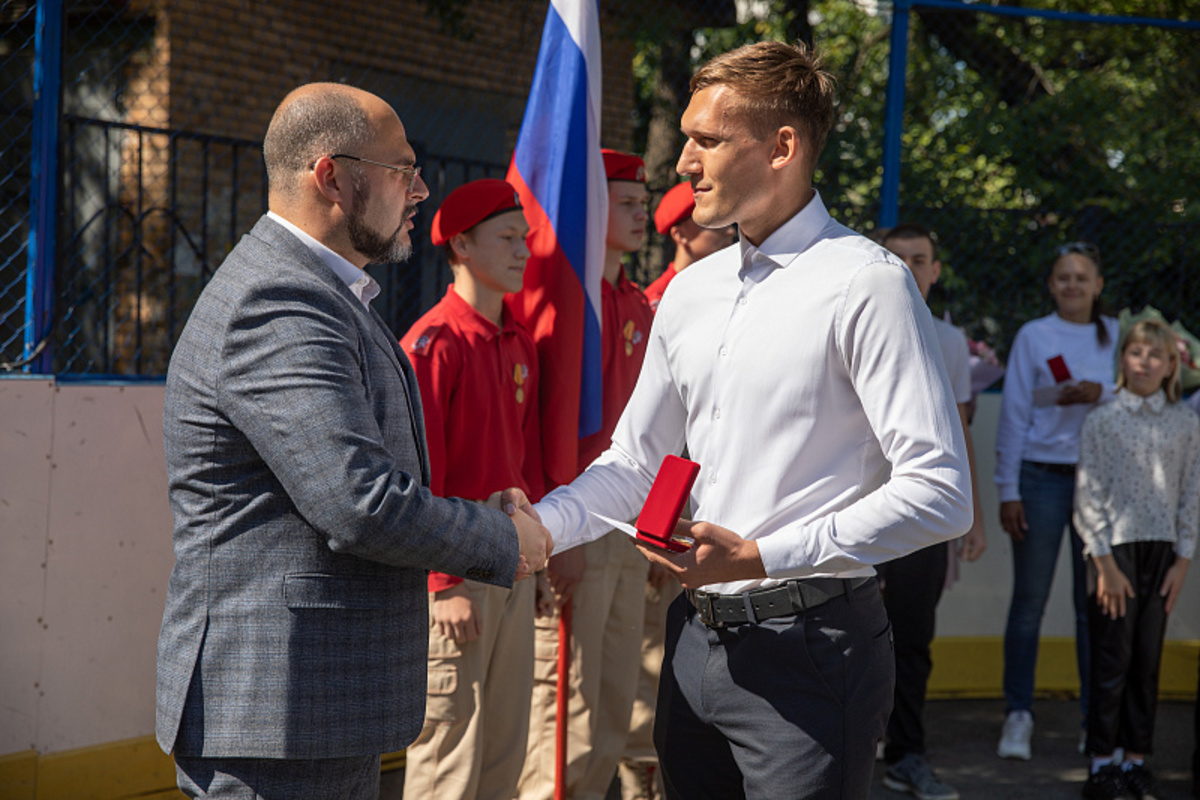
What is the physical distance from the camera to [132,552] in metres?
4.02

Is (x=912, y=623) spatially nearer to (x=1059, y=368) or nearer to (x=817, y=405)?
(x=1059, y=368)

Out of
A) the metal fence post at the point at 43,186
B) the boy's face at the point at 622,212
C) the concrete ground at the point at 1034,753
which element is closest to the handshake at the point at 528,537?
the metal fence post at the point at 43,186

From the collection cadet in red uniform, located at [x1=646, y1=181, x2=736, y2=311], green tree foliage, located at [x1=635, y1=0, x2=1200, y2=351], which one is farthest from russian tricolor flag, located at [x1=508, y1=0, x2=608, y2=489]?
green tree foliage, located at [x1=635, y1=0, x2=1200, y2=351]

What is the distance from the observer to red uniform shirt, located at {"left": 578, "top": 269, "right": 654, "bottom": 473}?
14.8ft

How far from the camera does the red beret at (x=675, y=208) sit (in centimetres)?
477

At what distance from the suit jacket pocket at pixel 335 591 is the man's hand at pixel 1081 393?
404 centimetres

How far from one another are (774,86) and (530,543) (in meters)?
1.05

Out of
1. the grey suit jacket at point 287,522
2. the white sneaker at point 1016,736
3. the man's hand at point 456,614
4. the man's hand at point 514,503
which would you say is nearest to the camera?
the grey suit jacket at point 287,522

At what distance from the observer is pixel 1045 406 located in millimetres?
5449

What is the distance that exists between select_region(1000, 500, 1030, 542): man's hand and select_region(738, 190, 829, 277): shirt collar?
3.41 m

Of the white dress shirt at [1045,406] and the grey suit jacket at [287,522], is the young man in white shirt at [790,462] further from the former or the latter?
the white dress shirt at [1045,406]

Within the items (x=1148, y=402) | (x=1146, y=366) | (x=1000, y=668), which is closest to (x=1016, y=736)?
(x=1000, y=668)

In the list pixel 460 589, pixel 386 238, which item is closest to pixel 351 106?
pixel 386 238

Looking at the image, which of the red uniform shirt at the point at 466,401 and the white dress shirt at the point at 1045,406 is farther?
the white dress shirt at the point at 1045,406
